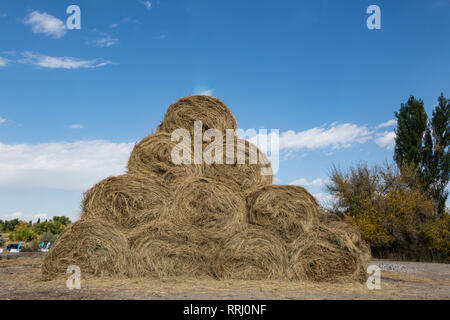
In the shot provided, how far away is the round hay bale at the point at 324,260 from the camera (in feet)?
22.2

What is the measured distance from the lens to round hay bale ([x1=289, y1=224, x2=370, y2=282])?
6.75 m

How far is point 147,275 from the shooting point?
6719 mm

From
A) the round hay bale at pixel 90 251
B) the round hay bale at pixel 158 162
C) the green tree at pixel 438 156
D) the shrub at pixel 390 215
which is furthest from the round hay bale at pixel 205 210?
the green tree at pixel 438 156

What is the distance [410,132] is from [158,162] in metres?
20.9

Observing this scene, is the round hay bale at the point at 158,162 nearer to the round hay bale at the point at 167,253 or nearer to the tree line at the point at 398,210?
the round hay bale at the point at 167,253

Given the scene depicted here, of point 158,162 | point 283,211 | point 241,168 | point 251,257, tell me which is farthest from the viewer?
point 241,168

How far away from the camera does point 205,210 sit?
22.5 feet

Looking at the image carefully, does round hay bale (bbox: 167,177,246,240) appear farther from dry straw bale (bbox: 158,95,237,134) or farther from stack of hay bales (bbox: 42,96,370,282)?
dry straw bale (bbox: 158,95,237,134)

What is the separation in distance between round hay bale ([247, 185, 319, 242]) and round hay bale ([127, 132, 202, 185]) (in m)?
1.36

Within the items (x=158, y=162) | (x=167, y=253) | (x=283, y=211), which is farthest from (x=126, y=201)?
(x=283, y=211)

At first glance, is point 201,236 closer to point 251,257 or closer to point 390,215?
point 251,257
